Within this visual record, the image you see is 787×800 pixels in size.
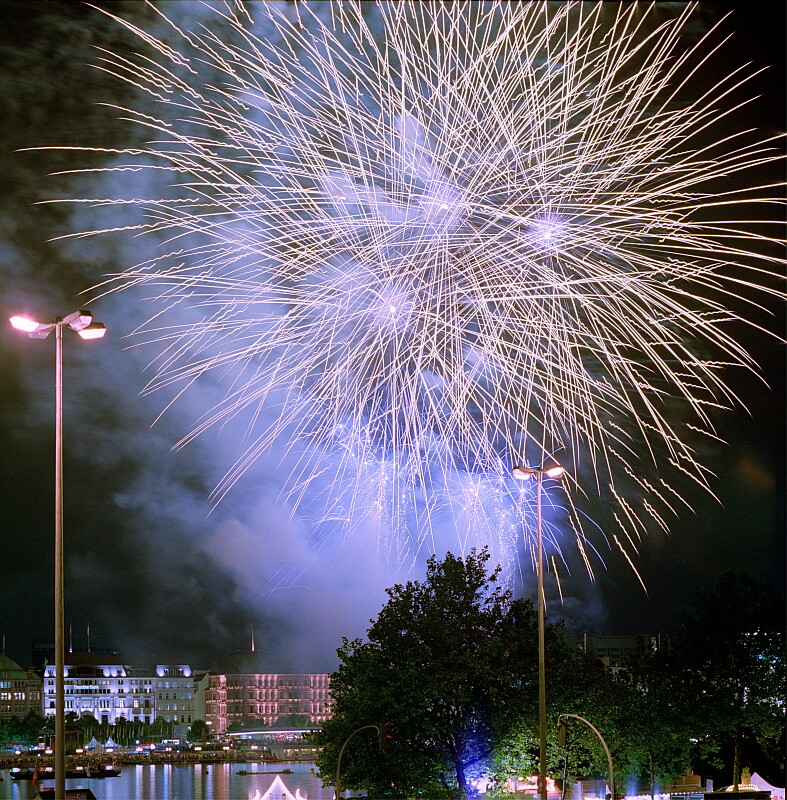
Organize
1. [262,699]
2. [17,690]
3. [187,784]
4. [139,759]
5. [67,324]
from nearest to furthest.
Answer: [67,324] < [187,784] < [139,759] < [17,690] < [262,699]

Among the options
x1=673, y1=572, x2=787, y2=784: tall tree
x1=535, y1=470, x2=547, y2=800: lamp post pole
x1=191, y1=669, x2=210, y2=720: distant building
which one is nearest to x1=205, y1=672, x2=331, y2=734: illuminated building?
x1=191, y1=669, x2=210, y2=720: distant building

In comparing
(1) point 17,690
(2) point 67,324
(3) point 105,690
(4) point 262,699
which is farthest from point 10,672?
(2) point 67,324

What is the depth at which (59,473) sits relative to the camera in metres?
13.9

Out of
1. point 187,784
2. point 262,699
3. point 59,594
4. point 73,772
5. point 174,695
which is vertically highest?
point 59,594

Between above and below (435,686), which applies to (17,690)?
below

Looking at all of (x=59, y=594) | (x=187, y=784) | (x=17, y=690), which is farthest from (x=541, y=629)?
(x=17, y=690)

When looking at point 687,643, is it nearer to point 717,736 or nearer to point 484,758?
point 717,736

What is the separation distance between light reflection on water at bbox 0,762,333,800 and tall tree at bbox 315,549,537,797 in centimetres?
4577

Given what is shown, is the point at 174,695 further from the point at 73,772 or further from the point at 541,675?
the point at 541,675

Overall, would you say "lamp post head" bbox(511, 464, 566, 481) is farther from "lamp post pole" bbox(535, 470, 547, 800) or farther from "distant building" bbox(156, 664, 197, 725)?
"distant building" bbox(156, 664, 197, 725)

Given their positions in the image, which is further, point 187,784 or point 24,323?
point 187,784

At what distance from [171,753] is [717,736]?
4472 inches

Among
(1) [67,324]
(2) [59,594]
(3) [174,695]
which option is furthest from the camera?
(3) [174,695]

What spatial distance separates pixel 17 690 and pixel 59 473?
167 m
